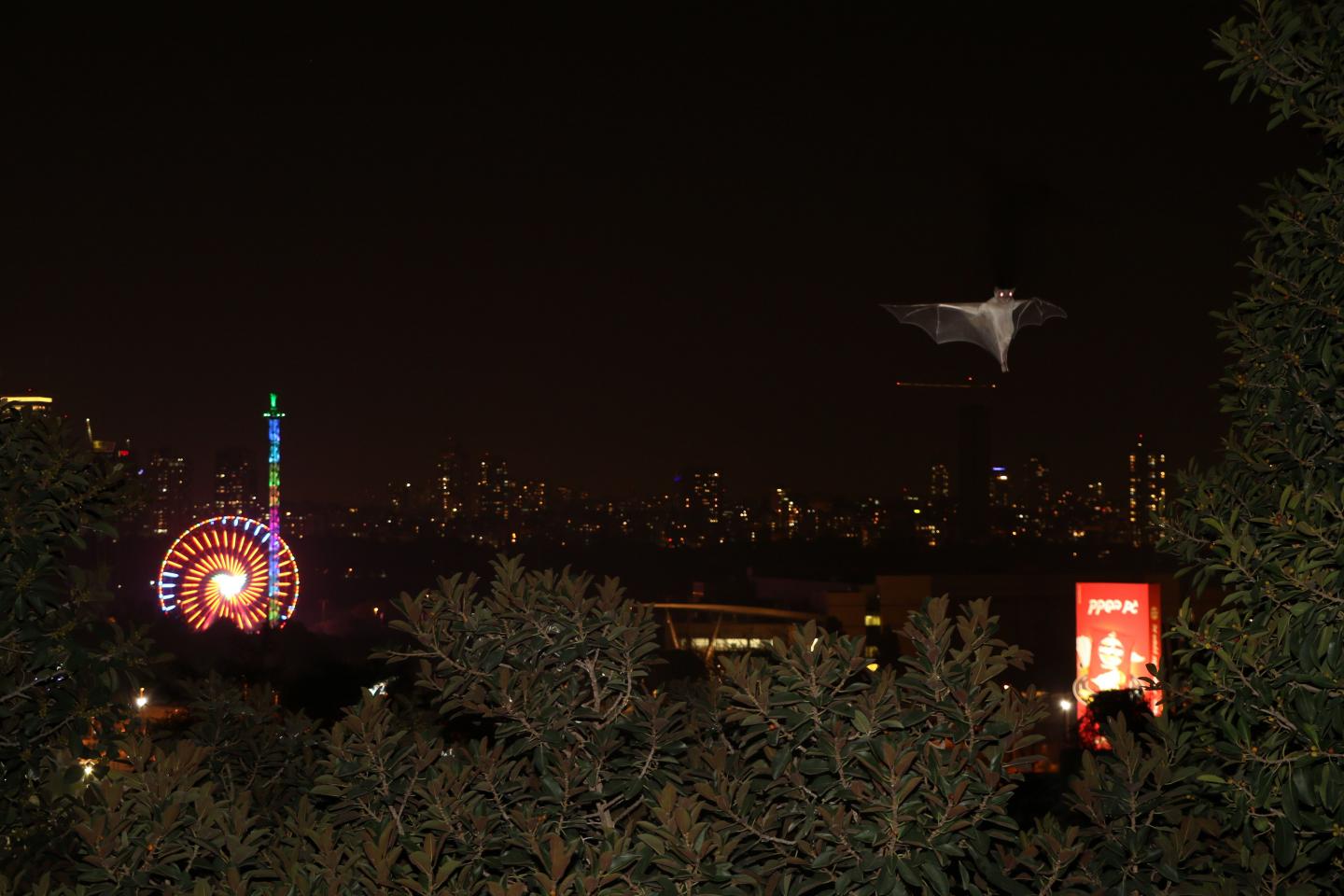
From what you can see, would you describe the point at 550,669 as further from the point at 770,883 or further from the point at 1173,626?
the point at 1173,626

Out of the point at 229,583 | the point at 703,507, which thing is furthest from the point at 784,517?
the point at 229,583

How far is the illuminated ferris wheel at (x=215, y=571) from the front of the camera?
4453 centimetres

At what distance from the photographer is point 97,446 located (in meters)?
4.24

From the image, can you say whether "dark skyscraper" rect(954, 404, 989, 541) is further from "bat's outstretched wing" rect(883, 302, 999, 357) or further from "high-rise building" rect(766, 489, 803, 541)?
"bat's outstretched wing" rect(883, 302, 999, 357)

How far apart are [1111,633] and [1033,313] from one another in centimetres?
2823

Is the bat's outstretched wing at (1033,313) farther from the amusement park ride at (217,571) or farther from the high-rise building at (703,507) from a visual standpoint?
the high-rise building at (703,507)

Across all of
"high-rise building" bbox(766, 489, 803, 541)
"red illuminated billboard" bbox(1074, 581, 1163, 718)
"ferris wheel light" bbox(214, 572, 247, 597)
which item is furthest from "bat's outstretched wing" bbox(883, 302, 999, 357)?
"high-rise building" bbox(766, 489, 803, 541)

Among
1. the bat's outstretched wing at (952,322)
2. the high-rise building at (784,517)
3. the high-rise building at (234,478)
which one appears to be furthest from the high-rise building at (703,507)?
the bat's outstretched wing at (952,322)

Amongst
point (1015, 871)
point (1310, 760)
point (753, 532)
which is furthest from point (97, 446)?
point (753, 532)

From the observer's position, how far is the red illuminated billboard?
1599 inches

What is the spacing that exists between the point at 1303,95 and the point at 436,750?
119 inches

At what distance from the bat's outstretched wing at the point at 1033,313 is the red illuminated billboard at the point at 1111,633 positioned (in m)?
27.5

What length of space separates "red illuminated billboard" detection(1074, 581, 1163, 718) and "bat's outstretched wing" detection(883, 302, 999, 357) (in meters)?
27.2

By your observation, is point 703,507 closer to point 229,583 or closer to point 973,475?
point 973,475
